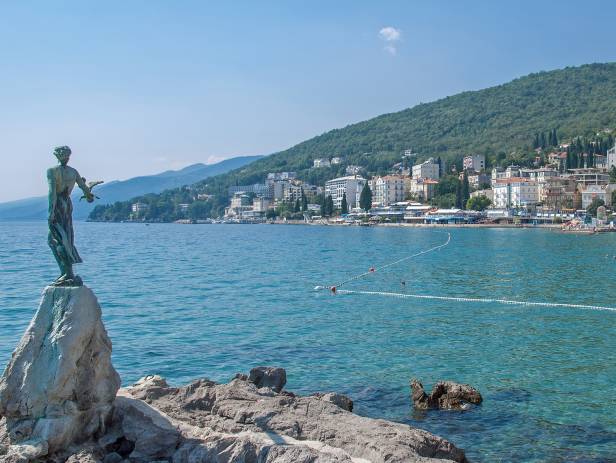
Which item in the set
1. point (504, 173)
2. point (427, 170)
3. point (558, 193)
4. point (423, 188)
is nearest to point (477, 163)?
point (427, 170)

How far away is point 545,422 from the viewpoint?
37.7ft

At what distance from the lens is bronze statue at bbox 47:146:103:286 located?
856 cm

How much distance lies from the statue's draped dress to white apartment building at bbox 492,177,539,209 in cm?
12057

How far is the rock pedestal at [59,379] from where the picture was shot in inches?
313

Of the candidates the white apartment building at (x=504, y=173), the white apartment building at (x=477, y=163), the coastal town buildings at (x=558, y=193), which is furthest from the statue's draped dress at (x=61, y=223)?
the white apartment building at (x=477, y=163)

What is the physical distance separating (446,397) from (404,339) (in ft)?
21.0

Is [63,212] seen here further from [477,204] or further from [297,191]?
[297,191]

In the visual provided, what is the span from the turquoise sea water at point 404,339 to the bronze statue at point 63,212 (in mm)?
6110

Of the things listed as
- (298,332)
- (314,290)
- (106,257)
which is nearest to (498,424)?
(298,332)

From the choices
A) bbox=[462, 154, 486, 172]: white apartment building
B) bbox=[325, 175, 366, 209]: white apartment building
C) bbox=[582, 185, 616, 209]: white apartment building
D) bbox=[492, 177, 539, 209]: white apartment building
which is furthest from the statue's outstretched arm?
bbox=[462, 154, 486, 172]: white apartment building

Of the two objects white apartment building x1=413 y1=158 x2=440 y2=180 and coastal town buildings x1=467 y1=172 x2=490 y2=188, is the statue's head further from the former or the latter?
white apartment building x1=413 y1=158 x2=440 y2=180

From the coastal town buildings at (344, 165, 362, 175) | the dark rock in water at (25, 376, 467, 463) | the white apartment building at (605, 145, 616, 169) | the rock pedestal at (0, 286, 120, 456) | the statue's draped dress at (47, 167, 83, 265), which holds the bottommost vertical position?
the dark rock in water at (25, 376, 467, 463)

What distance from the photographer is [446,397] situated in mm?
12398

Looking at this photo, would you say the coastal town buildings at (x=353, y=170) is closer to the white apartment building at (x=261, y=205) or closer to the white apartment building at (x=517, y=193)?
the white apartment building at (x=261, y=205)
